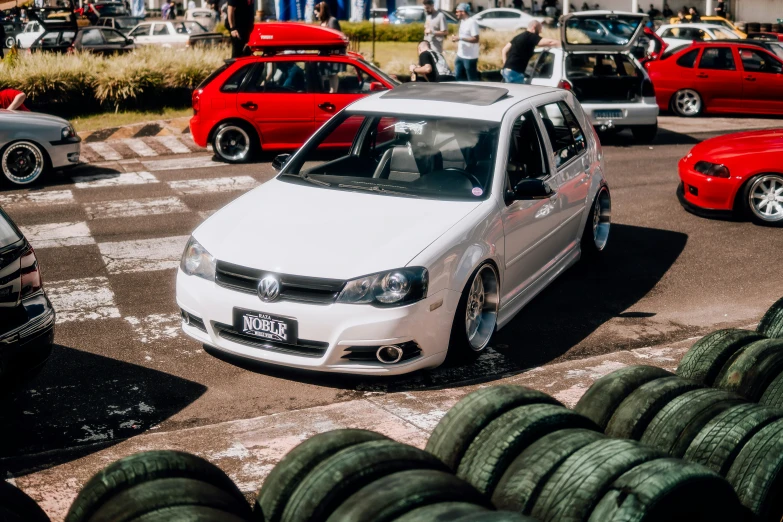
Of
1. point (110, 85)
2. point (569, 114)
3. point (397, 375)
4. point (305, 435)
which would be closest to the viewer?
point (305, 435)

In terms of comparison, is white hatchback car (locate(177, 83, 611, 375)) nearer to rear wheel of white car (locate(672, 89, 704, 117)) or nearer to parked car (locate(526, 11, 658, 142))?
parked car (locate(526, 11, 658, 142))

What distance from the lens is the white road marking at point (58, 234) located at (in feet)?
33.6

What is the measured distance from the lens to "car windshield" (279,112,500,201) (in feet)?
24.1

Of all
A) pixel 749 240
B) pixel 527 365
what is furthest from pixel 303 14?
pixel 527 365

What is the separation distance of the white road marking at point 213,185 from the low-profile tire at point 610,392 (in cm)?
870

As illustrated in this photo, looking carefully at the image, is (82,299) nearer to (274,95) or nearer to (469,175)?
(469,175)

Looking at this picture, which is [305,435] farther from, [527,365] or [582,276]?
[582,276]

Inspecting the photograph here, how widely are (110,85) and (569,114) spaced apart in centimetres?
1149

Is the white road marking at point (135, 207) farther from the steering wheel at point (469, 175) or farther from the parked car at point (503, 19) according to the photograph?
the parked car at point (503, 19)

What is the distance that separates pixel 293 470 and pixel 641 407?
5.22ft

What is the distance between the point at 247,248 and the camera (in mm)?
6539

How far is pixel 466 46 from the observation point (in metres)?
19.6

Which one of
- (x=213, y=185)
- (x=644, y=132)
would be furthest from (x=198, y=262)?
(x=644, y=132)

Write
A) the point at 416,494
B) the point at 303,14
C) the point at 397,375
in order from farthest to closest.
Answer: the point at 303,14 → the point at 397,375 → the point at 416,494
